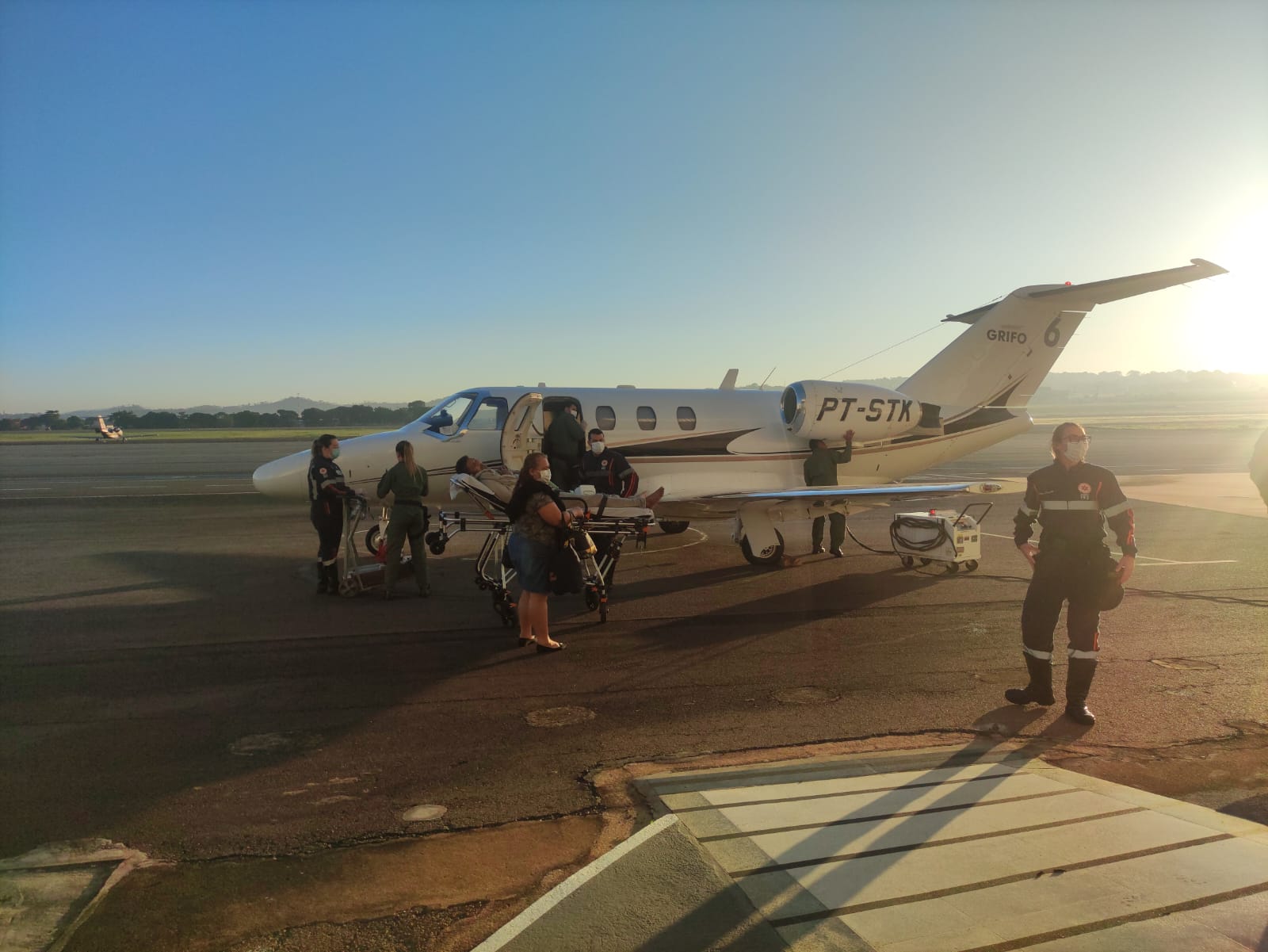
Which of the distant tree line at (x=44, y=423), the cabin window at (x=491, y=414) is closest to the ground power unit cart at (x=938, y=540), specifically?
the cabin window at (x=491, y=414)

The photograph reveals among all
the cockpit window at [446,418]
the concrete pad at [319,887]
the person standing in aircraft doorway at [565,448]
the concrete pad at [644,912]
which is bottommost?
the concrete pad at [319,887]

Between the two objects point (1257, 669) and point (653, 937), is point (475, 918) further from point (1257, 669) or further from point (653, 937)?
point (1257, 669)

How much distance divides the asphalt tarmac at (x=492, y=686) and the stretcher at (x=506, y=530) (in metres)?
0.41

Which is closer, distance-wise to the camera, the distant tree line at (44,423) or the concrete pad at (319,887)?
the concrete pad at (319,887)

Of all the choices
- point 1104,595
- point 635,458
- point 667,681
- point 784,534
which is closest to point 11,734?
point 667,681

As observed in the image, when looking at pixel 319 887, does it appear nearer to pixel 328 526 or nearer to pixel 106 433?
pixel 328 526

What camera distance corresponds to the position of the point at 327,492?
34.1ft

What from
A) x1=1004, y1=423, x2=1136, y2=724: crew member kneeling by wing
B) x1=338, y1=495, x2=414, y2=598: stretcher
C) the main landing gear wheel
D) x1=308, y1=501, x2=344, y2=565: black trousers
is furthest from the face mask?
x1=308, y1=501, x2=344, y2=565: black trousers

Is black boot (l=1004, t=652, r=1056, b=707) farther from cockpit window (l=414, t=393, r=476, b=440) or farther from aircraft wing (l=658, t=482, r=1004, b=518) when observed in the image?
cockpit window (l=414, t=393, r=476, b=440)

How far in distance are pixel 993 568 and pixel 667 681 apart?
724 centimetres

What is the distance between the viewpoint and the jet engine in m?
14.3

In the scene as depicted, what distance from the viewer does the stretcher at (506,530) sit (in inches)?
330

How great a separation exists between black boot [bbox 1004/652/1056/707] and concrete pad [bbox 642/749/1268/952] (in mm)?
1478

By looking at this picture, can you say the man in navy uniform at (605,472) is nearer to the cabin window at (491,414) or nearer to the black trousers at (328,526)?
the cabin window at (491,414)
